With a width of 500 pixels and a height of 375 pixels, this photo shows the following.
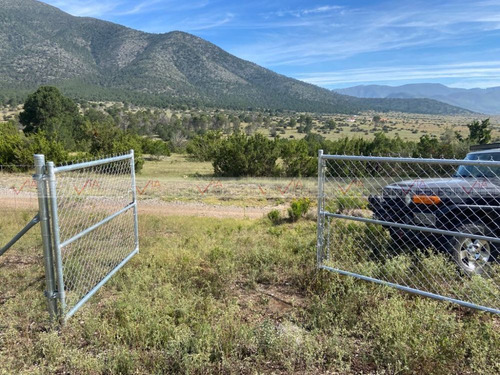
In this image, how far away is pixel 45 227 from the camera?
3.74 meters

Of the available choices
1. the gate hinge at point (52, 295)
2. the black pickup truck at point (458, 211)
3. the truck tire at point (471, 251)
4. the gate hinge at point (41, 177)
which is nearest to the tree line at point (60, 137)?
the gate hinge at point (52, 295)

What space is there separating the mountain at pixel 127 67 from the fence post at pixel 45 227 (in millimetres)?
96419

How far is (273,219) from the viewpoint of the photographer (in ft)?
37.3

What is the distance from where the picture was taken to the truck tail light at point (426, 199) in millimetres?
5285

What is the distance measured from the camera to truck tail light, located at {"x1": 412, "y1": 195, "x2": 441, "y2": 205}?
208 inches

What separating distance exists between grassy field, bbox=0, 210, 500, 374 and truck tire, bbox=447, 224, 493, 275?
89 centimetres

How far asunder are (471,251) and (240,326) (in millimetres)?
3385

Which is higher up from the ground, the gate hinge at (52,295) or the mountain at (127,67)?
the mountain at (127,67)

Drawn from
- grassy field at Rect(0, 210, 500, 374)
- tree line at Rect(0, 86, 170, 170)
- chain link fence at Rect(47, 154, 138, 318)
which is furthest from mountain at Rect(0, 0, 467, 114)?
grassy field at Rect(0, 210, 500, 374)

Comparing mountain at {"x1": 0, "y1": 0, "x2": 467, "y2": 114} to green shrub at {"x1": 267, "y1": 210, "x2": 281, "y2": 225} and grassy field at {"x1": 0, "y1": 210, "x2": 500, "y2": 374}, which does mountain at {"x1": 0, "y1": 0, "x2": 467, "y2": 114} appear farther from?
grassy field at {"x1": 0, "y1": 210, "x2": 500, "y2": 374}

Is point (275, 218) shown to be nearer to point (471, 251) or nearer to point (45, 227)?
point (471, 251)

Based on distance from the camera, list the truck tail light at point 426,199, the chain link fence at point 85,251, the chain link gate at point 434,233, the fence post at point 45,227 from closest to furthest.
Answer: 1. the fence post at point 45,227
2. the chain link fence at point 85,251
3. the chain link gate at point 434,233
4. the truck tail light at point 426,199

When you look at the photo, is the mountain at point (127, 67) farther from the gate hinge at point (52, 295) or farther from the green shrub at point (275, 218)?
the gate hinge at point (52, 295)

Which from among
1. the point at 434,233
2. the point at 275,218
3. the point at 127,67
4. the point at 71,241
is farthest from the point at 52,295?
the point at 127,67
